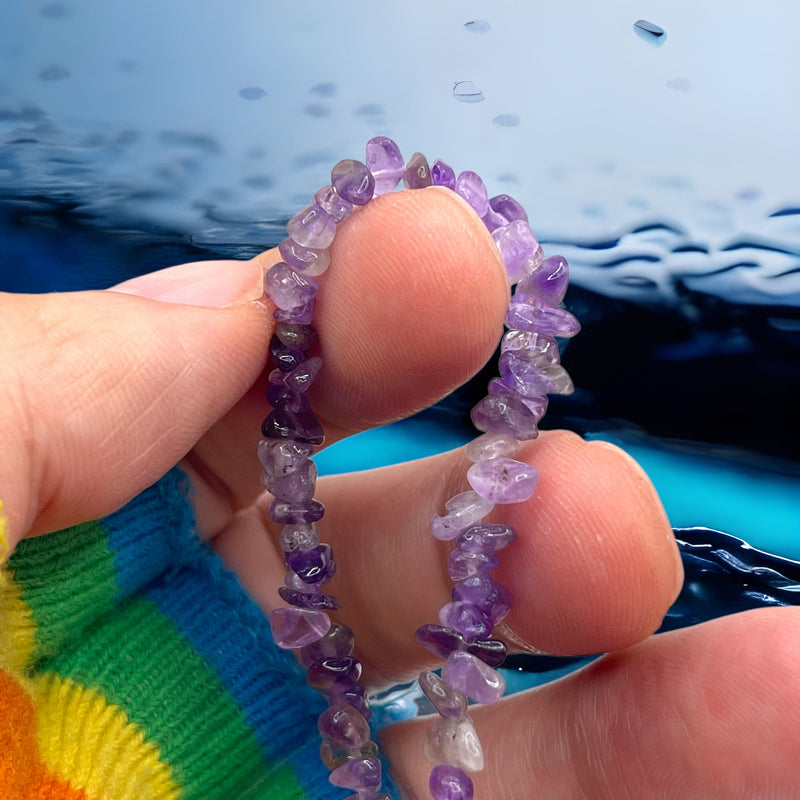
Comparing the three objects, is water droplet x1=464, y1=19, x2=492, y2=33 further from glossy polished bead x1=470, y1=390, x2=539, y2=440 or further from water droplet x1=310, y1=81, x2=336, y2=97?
glossy polished bead x1=470, y1=390, x2=539, y2=440

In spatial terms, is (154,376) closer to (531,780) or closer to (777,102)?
(531,780)

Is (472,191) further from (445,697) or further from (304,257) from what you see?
(445,697)

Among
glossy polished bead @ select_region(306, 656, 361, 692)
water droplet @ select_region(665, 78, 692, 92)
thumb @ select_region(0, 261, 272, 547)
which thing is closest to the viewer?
thumb @ select_region(0, 261, 272, 547)

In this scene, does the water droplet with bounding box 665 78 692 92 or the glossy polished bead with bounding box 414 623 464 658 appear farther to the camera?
the water droplet with bounding box 665 78 692 92

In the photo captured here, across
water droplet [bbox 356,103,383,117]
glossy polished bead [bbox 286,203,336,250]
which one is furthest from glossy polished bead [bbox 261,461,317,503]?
water droplet [bbox 356,103,383,117]

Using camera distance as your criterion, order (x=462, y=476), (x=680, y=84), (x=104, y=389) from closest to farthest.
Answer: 1. (x=104, y=389)
2. (x=462, y=476)
3. (x=680, y=84)

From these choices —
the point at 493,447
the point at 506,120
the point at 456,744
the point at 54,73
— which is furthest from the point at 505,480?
the point at 54,73
